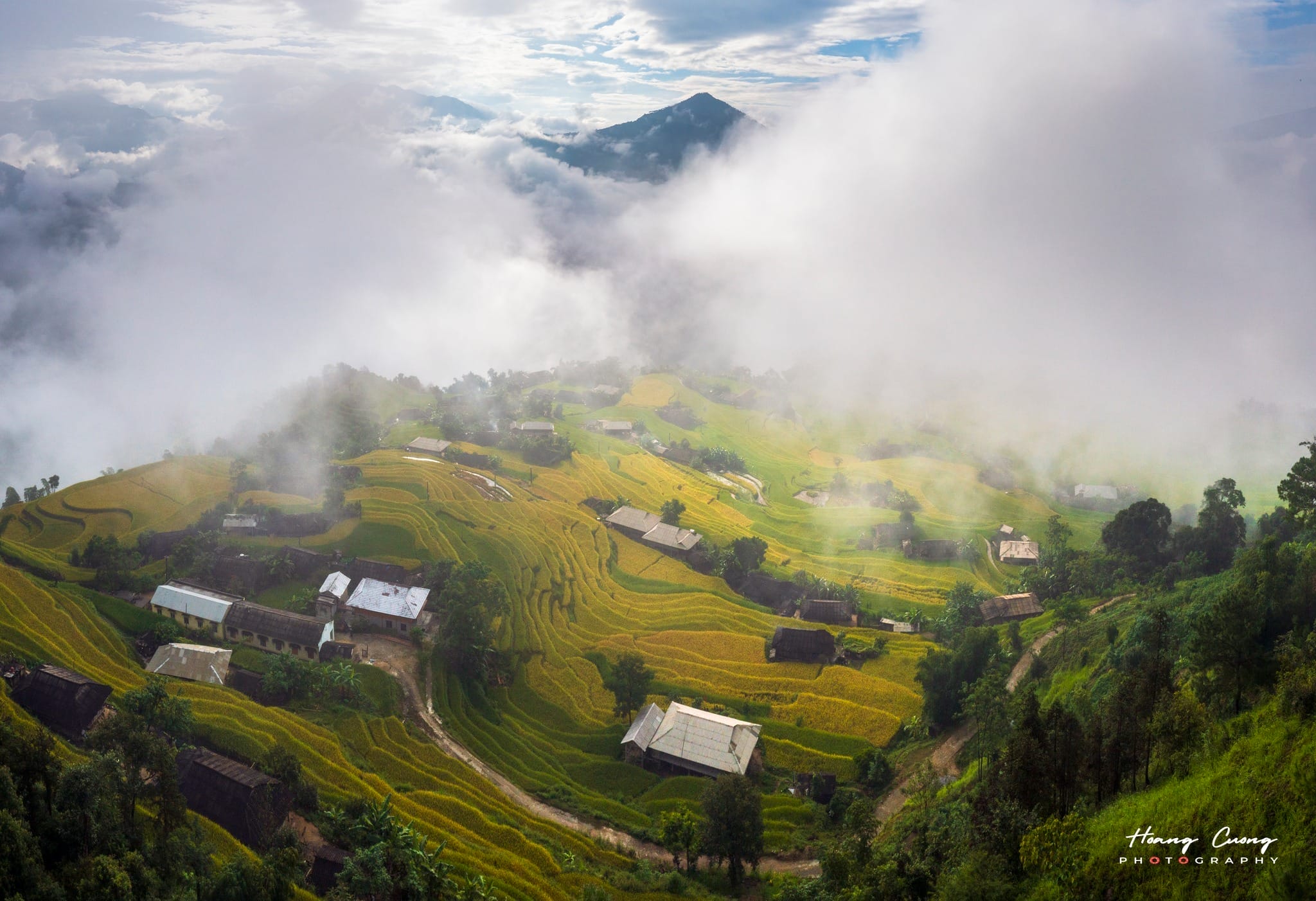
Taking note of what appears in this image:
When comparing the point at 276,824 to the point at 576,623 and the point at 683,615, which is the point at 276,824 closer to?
the point at 576,623

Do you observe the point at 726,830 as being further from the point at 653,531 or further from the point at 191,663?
the point at 653,531

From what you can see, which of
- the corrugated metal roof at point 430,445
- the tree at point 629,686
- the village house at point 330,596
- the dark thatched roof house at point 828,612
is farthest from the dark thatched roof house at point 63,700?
the corrugated metal roof at point 430,445

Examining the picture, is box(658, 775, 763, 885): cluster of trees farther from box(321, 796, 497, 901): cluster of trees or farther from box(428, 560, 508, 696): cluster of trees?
box(428, 560, 508, 696): cluster of trees

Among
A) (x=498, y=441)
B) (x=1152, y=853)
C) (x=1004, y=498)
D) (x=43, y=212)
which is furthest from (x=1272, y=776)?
(x=43, y=212)

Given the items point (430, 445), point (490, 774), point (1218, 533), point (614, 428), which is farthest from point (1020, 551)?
point (430, 445)
